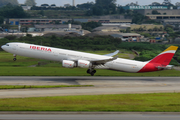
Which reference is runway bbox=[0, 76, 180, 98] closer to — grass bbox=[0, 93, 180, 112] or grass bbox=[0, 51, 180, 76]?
grass bbox=[0, 93, 180, 112]

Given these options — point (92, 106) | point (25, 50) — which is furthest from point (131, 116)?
point (25, 50)

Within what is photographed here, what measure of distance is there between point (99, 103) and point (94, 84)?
→ 13.0 meters

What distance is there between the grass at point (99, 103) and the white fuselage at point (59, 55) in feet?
52.8

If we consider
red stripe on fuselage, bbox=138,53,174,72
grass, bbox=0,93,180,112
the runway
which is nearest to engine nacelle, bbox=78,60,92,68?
the runway

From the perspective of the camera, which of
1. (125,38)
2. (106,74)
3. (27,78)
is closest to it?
(27,78)

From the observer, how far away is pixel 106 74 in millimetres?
57688

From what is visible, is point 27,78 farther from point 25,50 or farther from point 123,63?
point 123,63

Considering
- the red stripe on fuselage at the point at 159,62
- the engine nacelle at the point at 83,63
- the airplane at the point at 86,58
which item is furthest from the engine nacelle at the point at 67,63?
the red stripe on fuselage at the point at 159,62

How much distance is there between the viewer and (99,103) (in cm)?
3250

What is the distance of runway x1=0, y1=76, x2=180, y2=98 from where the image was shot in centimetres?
3781

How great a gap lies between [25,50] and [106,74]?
16.7 m

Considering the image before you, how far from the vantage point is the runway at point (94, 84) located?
3781 cm

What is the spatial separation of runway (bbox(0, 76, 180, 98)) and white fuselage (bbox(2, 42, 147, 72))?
8.28ft

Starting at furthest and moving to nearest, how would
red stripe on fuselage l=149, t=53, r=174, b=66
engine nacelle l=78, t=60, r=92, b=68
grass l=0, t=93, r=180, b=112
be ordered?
red stripe on fuselage l=149, t=53, r=174, b=66, engine nacelle l=78, t=60, r=92, b=68, grass l=0, t=93, r=180, b=112
